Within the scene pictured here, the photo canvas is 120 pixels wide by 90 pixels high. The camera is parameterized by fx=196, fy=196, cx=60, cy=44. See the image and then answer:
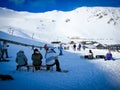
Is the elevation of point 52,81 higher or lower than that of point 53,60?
lower

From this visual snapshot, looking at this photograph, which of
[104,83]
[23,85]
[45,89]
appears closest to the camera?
[45,89]

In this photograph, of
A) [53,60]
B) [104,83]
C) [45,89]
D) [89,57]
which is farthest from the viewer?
[89,57]

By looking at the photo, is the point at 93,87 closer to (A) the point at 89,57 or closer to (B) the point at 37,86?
(B) the point at 37,86

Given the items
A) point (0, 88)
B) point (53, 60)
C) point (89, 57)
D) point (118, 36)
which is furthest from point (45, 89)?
point (118, 36)

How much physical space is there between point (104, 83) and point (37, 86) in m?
3.15

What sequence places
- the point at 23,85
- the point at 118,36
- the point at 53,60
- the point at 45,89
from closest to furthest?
the point at 45,89, the point at 23,85, the point at 53,60, the point at 118,36

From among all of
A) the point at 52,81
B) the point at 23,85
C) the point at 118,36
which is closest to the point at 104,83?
the point at 52,81

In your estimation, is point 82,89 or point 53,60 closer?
point 82,89

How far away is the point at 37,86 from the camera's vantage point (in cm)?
845

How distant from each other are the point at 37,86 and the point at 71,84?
5.09ft

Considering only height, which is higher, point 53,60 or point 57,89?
point 53,60

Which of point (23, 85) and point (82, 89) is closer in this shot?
point (82, 89)

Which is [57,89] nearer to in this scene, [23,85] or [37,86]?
[37,86]

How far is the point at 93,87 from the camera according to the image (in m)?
8.35
